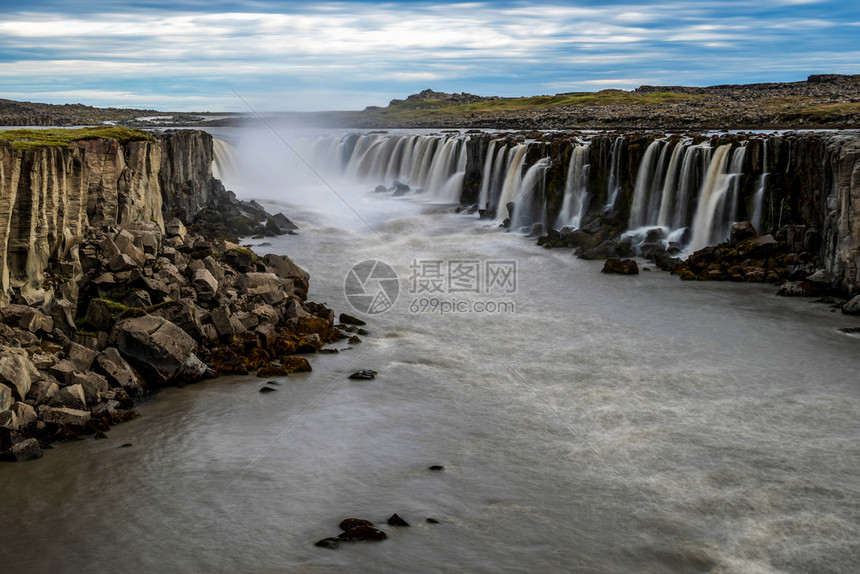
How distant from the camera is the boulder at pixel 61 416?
18297 millimetres

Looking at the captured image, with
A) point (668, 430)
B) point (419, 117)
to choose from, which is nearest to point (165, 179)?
point (668, 430)

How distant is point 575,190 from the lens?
4669 centimetres

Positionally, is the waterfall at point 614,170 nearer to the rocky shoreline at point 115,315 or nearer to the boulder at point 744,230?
the boulder at point 744,230

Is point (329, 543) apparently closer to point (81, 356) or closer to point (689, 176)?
point (81, 356)

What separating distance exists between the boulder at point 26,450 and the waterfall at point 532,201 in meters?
33.6

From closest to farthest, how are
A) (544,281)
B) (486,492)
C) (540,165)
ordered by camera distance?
(486,492) < (544,281) < (540,165)

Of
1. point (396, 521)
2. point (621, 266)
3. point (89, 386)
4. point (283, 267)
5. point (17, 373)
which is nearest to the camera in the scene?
point (396, 521)

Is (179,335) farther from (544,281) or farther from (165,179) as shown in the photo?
(165,179)

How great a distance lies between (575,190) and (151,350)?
30.4 m

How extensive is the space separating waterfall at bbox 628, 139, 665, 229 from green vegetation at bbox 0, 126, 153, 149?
2404 centimetres

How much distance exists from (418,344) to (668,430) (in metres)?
9.23

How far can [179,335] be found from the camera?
22250 mm

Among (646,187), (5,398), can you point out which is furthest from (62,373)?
(646,187)

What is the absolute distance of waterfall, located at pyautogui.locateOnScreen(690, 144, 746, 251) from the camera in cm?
3834
